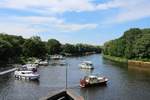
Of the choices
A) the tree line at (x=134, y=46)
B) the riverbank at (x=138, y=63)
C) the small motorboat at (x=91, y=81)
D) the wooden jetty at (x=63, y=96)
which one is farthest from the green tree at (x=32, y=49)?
the wooden jetty at (x=63, y=96)

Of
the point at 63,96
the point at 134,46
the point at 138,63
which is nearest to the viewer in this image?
the point at 63,96

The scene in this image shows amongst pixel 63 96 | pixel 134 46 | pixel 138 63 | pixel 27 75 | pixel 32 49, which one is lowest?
pixel 63 96

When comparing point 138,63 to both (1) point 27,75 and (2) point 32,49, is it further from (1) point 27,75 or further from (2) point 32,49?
(1) point 27,75

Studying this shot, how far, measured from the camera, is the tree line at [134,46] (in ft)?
456

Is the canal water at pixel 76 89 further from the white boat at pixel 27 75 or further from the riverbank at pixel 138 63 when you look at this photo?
the riverbank at pixel 138 63

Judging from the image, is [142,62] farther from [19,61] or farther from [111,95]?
[111,95]

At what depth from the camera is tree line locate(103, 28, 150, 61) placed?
138875 millimetres

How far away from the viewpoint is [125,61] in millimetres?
154000

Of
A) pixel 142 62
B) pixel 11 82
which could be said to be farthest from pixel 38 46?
pixel 11 82

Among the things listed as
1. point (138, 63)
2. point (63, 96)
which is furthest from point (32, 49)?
point (63, 96)

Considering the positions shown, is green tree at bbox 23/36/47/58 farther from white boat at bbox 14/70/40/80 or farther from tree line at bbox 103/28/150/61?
white boat at bbox 14/70/40/80

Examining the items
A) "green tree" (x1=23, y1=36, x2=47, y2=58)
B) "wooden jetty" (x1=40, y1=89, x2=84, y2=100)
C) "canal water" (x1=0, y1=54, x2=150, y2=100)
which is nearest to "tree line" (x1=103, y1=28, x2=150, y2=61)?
"green tree" (x1=23, y1=36, x2=47, y2=58)

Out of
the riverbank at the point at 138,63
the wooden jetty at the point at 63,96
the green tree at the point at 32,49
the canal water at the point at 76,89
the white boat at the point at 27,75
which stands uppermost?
the green tree at the point at 32,49

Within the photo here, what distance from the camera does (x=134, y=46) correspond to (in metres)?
145
